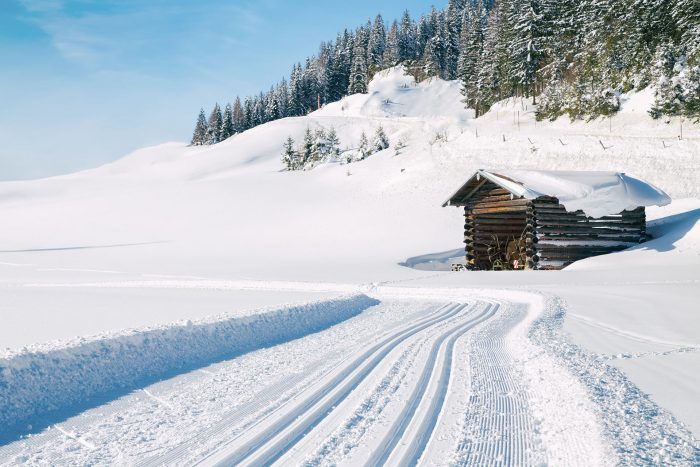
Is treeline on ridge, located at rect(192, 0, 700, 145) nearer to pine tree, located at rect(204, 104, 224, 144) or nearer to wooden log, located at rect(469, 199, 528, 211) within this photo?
pine tree, located at rect(204, 104, 224, 144)

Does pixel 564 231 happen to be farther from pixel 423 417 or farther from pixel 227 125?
pixel 227 125

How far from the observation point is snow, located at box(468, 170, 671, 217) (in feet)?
59.5

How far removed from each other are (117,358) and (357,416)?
278 cm

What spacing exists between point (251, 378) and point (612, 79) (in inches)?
2048

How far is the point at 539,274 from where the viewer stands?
671 inches

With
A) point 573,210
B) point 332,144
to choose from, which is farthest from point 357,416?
point 332,144

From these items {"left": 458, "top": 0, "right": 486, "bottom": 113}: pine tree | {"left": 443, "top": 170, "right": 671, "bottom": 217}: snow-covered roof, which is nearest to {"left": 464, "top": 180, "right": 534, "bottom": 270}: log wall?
{"left": 443, "top": 170, "right": 671, "bottom": 217}: snow-covered roof

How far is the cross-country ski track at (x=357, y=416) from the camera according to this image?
9.61 feet

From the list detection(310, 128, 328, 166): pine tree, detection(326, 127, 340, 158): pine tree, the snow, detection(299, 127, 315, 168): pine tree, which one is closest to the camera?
the snow

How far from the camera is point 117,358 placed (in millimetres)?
4957

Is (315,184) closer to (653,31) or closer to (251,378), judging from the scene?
(653,31)

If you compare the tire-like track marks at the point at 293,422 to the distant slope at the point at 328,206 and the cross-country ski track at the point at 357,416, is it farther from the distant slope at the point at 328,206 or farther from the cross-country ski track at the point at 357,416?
the distant slope at the point at 328,206

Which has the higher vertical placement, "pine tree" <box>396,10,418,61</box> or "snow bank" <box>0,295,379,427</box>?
"pine tree" <box>396,10,418,61</box>

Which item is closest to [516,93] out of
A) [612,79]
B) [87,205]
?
[612,79]
